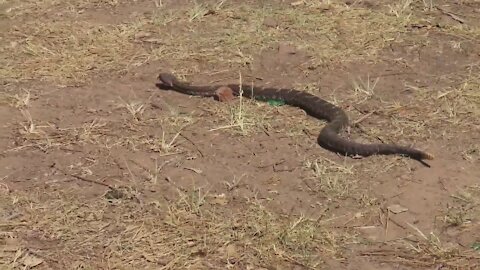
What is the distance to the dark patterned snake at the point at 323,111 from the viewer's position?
4.83m

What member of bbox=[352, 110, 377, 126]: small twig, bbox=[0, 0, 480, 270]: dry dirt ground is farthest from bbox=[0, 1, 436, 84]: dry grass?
bbox=[352, 110, 377, 126]: small twig

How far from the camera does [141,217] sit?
168 inches

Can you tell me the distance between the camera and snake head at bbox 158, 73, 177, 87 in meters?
6.04

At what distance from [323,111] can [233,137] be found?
0.78m

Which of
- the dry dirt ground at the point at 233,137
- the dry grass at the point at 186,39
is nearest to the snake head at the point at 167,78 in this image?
the dry dirt ground at the point at 233,137

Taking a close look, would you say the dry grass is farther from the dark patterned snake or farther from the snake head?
the dark patterned snake

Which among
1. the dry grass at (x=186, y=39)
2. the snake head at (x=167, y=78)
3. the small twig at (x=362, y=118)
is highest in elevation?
the small twig at (x=362, y=118)

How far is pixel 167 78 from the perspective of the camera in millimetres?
6094

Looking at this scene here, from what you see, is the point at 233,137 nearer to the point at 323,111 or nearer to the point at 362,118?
the point at 323,111

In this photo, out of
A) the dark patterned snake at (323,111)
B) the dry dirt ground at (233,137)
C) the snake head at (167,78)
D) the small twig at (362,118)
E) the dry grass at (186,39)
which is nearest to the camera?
the dry dirt ground at (233,137)

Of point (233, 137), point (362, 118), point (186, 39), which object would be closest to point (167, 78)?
point (186, 39)

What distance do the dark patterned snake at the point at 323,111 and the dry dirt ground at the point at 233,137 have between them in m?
0.07

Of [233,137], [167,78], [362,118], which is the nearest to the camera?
[233,137]

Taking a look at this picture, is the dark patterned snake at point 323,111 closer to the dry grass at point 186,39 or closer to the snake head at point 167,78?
the snake head at point 167,78
